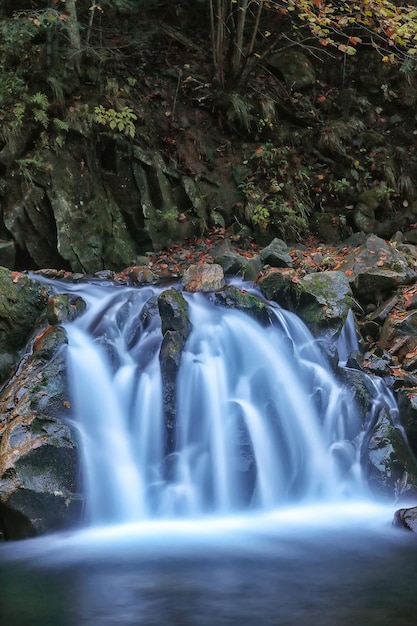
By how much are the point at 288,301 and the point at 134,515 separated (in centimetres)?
349

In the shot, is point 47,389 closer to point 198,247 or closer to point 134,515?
point 134,515

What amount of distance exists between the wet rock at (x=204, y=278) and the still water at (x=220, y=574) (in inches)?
141

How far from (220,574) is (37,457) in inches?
68.9

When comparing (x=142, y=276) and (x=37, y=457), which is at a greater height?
(x=142, y=276)

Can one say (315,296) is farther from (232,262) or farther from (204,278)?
(232,262)

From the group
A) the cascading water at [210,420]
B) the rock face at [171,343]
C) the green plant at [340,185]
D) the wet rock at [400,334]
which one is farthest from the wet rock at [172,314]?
the green plant at [340,185]

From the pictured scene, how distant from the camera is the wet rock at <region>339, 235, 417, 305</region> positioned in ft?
26.1

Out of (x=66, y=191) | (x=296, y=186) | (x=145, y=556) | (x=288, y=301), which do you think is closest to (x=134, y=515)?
(x=145, y=556)

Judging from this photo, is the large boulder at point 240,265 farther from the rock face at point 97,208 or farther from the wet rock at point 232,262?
the rock face at point 97,208

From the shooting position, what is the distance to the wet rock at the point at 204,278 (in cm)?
779

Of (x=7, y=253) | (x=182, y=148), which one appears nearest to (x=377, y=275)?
(x=182, y=148)

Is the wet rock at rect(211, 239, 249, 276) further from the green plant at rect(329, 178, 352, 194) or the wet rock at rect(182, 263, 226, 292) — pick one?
the green plant at rect(329, 178, 352, 194)

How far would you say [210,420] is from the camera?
573cm

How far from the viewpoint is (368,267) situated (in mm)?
8156
